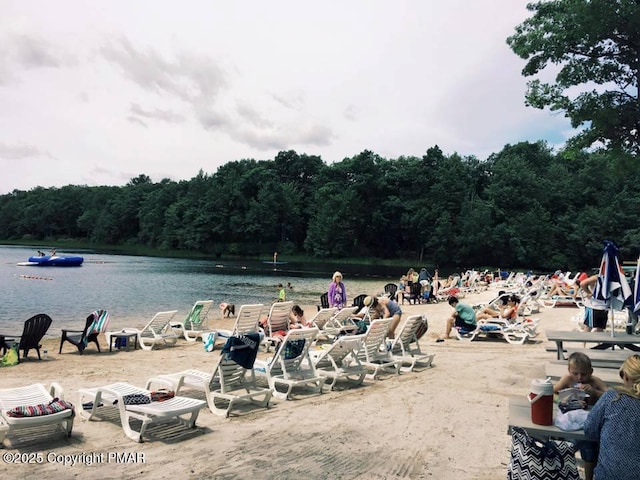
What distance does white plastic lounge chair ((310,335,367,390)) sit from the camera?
730 centimetres

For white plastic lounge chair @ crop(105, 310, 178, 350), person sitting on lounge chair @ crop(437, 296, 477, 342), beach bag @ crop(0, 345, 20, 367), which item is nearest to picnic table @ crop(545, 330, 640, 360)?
person sitting on lounge chair @ crop(437, 296, 477, 342)

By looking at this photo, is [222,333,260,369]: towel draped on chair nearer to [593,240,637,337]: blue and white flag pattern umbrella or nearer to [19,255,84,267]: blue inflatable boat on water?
[593,240,637,337]: blue and white flag pattern umbrella

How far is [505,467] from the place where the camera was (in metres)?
4.34

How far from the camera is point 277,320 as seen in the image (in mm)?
10406

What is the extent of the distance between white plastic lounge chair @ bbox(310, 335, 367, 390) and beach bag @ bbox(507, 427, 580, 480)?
156 inches

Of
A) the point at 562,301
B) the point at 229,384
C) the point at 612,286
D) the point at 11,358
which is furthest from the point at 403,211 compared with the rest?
the point at 229,384

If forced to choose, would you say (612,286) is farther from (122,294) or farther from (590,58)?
(122,294)

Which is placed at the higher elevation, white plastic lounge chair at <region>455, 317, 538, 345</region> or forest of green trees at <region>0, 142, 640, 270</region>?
forest of green trees at <region>0, 142, 640, 270</region>

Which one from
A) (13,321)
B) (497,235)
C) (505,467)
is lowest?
(13,321)

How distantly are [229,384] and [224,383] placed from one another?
9cm

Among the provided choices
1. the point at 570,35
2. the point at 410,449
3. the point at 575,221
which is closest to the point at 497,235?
the point at 575,221

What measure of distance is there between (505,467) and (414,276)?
19999mm

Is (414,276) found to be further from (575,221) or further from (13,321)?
(575,221)

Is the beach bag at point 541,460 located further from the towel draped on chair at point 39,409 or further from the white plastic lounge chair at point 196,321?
the white plastic lounge chair at point 196,321
